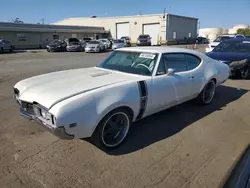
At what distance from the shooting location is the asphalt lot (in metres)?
2.70

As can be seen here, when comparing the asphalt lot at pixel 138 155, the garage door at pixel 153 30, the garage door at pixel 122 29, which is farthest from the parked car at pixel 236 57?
the garage door at pixel 122 29

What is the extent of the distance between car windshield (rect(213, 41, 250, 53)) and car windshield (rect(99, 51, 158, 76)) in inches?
254

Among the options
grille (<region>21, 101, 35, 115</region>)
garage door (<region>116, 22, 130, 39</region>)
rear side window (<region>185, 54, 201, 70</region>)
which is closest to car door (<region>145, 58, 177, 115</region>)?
rear side window (<region>185, 54, 201, 70</region>)

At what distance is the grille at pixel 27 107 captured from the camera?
10.3ft

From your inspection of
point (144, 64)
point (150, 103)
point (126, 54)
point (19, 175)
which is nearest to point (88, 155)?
point (19, 175)

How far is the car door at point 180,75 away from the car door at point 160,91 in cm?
13

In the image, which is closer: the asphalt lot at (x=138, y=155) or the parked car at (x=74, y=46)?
the asphalt lot at (x=138, y=155)

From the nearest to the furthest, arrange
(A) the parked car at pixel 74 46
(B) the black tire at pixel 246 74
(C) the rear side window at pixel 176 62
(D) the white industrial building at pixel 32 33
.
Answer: (C) the rear side window at pixel 176 62 < (B) the black tire at pixel 246 74 < (A) the parked car at pixel 74 46 < (D) the white industrial building at pixel 32 33

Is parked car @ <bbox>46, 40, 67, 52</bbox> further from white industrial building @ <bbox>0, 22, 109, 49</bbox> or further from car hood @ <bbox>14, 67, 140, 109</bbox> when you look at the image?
car hood @ <bbox>14, 67, 140, 109</bbox>

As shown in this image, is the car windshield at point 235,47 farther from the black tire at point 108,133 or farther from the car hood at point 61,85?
the black tire at point 108,133

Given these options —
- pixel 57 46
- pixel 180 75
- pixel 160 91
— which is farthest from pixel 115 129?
pixel 57 46

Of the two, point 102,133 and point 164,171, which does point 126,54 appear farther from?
point 164,171

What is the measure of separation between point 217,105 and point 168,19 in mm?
41832

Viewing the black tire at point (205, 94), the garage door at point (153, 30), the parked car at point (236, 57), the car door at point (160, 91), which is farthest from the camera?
the garage door at point (153, 30)
